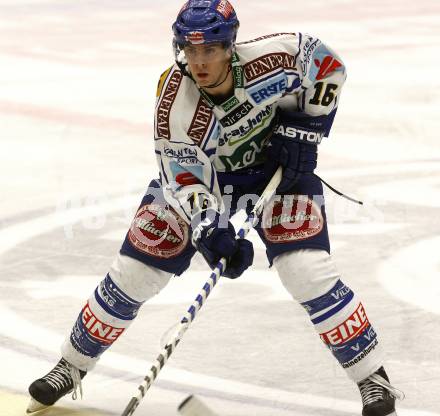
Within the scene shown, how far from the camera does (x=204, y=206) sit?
185 inches

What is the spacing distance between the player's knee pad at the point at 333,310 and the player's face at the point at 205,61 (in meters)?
0.72

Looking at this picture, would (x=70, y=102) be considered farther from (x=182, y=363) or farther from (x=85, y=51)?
(x=182, y=363)

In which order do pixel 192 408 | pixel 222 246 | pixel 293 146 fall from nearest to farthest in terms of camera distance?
pixel 192 408 → pixel 222 246 → pixel 293 146

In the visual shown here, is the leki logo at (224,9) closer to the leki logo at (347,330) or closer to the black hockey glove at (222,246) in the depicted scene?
the black hockey glove at (222,246)

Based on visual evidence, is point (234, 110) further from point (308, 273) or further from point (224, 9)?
point (308, 273)

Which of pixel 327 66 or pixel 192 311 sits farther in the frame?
pixel 327 66

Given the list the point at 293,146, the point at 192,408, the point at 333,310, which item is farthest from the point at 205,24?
Result: the point at 192,408

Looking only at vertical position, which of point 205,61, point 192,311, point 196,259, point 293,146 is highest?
point 205,61

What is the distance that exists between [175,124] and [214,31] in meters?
0.37

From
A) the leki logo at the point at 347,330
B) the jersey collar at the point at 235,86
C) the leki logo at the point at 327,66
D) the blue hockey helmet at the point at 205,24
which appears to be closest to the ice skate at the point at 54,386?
the leki logo at the point at 347,330

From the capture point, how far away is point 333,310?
461 centimetres

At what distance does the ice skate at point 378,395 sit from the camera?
463 centimetres

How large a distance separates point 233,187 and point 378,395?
98cm

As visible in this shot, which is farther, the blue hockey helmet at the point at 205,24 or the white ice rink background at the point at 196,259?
the white ice rink background at the point at 196,259
